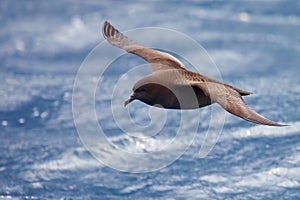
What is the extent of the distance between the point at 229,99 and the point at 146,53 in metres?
4.00

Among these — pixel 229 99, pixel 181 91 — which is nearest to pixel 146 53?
pixel 181 91

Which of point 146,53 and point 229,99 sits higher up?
point 146,53

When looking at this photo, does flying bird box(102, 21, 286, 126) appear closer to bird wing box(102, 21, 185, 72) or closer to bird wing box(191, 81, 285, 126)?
bird wing box(191, 81, 285, 126)

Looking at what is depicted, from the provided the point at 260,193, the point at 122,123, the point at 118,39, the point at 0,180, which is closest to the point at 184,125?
the point at 122,123

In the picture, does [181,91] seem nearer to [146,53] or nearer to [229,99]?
[229,99]

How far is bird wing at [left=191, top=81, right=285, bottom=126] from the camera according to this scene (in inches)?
561

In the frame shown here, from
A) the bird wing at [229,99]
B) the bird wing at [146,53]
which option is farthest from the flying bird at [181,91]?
the bird wing at [146,53]

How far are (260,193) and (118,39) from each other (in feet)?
26.7

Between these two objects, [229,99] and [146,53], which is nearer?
[229,99]

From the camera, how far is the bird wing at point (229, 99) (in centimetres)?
1424

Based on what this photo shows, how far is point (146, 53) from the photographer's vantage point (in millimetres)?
18453

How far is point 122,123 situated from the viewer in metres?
26.5

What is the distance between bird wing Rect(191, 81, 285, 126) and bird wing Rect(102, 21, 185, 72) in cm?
203

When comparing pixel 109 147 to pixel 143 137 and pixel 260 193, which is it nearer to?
pixel 143 137
